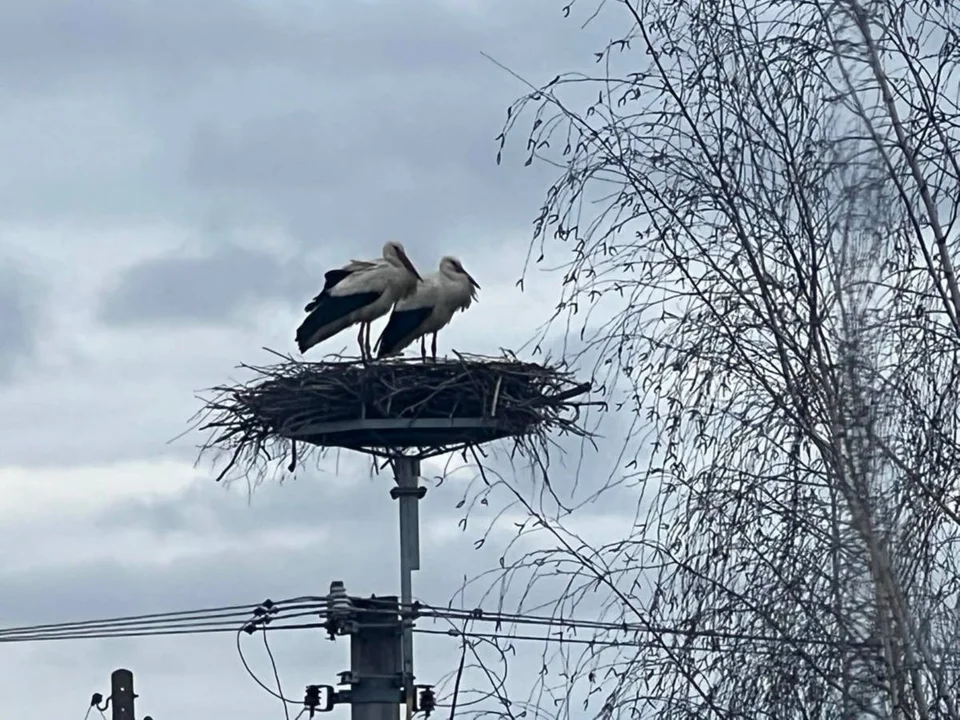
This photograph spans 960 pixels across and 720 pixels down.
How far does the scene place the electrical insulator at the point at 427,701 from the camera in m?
7.04

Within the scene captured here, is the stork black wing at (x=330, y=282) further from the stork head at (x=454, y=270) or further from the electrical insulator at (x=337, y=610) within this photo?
the electrical insulator at (x=337, y=610)

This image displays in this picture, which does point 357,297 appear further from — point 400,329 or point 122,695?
point 122,695

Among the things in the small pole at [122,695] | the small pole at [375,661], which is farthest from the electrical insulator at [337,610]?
the small pole at [122,695]

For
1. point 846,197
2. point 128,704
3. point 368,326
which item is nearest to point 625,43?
point 846,197

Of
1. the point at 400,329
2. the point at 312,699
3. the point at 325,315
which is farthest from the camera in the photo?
the point at 400,329

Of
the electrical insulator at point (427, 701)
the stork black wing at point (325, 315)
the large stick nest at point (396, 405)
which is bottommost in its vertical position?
the electrical insulator at point (427, 701)

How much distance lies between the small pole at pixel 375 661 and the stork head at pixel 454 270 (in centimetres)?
534

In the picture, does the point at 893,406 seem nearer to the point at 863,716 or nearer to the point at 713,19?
the point at 863,716

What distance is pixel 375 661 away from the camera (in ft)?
23.2

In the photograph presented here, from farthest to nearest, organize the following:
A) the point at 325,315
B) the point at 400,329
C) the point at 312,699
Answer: the point at 400,329, the point at 325,315, the point at 312,699

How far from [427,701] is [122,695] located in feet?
3.73

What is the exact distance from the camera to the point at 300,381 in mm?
8922

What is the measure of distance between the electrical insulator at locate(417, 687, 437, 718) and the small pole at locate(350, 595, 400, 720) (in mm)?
94

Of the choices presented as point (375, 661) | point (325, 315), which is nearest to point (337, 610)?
point (375, 661)
